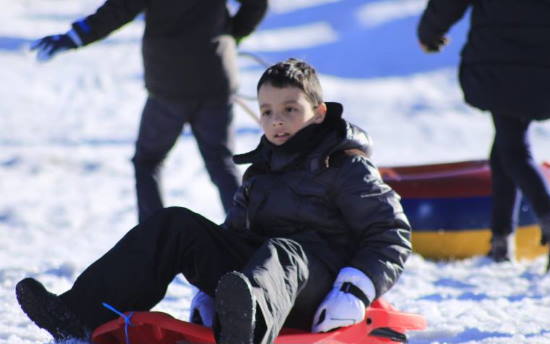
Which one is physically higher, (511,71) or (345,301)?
(345,301)

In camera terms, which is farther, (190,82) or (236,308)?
(190,82)

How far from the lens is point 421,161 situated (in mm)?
7277

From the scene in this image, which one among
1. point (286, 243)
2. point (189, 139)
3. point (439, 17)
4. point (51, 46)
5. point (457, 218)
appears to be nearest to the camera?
point (286, 243)

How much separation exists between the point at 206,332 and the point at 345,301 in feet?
1.13

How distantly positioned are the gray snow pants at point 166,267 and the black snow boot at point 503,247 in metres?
1.86

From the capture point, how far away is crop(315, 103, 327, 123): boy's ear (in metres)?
2.45

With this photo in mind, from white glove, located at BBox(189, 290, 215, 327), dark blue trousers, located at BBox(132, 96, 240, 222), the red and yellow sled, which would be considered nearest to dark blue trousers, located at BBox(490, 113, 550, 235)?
the red and yellow sled

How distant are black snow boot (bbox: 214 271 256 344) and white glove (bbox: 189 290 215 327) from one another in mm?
386

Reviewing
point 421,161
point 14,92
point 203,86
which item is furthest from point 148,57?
point 14,92

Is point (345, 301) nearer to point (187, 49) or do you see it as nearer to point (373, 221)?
point (373, 221)

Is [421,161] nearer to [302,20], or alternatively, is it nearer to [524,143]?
[524,143]

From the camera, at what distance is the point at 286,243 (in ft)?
7.11

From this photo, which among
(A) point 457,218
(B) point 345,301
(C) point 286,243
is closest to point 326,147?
(C) point 286,243

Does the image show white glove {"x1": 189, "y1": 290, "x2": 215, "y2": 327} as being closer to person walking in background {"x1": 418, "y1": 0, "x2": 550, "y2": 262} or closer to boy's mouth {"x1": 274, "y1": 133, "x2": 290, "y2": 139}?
boy's mouth {"x1": 274, "y1": 133, "x2": 290, "y2": 139}
